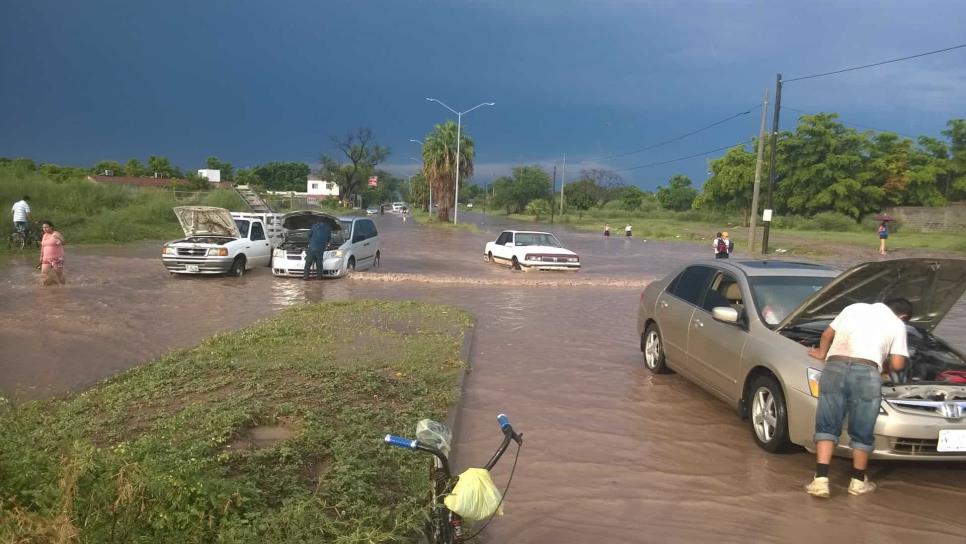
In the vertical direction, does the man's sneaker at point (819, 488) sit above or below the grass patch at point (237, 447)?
below

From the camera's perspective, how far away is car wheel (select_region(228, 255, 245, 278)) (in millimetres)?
18911

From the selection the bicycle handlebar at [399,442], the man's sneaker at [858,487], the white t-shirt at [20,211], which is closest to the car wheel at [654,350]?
the man's sneaker at [858,487]

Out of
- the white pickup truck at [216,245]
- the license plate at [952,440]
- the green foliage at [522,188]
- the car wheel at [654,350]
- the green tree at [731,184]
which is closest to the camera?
the license plate at [952,440]

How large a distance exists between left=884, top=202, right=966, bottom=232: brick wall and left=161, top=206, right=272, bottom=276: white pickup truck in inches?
2273

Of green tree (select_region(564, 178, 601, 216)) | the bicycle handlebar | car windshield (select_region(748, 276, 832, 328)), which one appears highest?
green tree (select_region(564, 178, 601, 216))

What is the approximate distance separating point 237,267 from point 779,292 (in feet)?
50.2

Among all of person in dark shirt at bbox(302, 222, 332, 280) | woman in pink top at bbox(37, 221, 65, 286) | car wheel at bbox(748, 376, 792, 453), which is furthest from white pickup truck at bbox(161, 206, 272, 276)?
car wheel at bbox(748, 376, 792, 453)

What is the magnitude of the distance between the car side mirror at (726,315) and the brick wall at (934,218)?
203 feet

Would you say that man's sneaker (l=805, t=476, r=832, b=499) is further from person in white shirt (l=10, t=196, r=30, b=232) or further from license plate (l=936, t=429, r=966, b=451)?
person in white shirt (l=10, t=196, r=30, b=232)

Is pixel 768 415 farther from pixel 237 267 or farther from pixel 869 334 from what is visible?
pixel 237 267

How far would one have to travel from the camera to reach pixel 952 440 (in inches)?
203

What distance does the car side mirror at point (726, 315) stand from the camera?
6559 mm

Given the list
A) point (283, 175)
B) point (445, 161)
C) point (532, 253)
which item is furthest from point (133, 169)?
point (532, 253)

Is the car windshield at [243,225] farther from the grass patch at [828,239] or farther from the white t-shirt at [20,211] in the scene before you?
the grass patch at [828,239]
